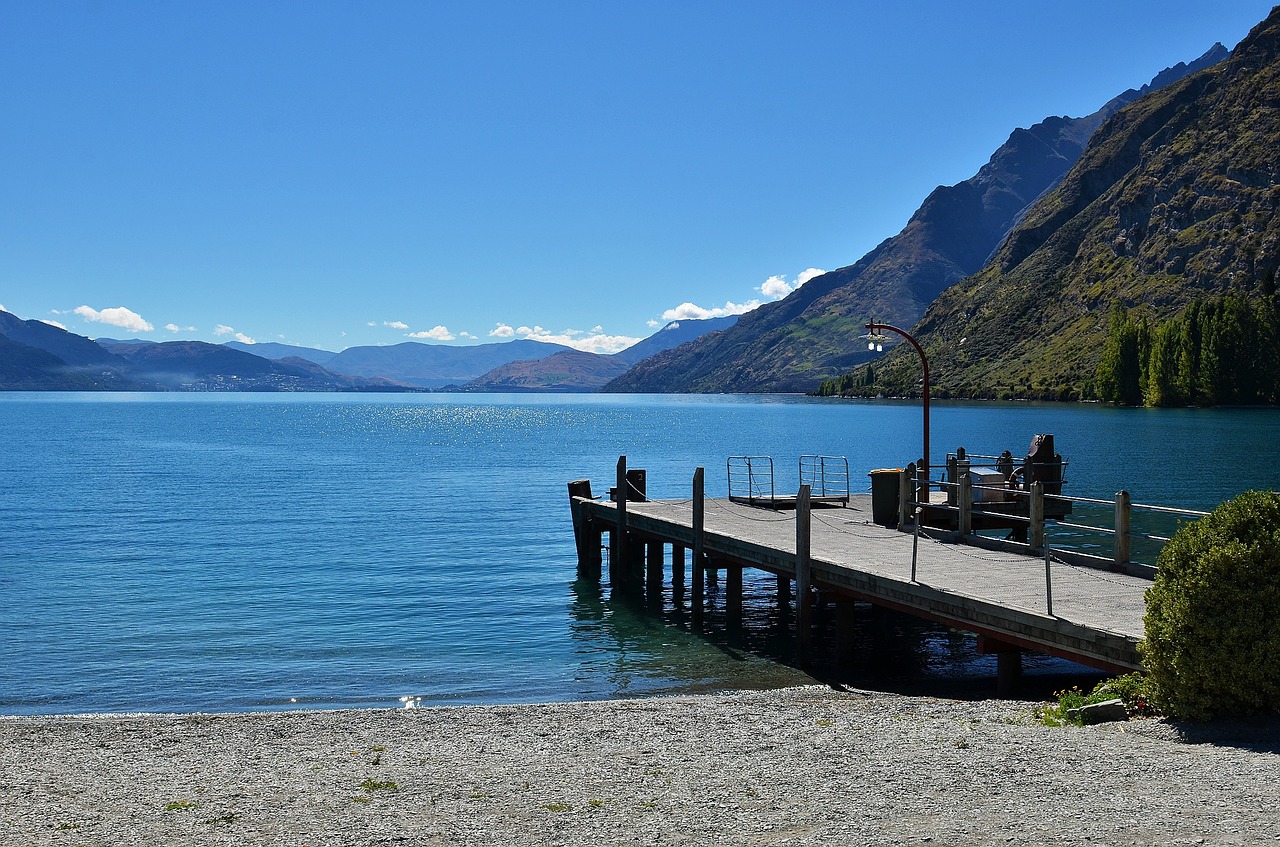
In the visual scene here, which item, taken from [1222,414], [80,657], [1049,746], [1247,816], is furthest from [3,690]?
[1222,414]

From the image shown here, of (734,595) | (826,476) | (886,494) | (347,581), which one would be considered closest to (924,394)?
(886,494)

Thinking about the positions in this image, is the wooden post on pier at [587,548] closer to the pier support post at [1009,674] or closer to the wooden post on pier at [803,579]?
the wooden post on pier at [803,579]

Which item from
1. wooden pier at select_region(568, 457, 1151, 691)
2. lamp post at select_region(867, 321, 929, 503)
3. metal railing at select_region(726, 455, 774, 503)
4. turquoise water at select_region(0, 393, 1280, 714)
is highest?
lamp post at select_region(867, 321, 929, 503)

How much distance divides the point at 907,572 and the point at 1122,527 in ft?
13.2

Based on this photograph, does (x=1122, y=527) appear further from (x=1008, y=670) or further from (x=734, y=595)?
(x=734, y=595)

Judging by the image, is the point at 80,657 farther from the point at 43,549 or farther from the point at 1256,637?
the point at 1256,637

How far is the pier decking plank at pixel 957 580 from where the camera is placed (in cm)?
1577

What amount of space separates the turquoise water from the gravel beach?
17.7 ft

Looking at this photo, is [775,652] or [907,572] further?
[775,652]

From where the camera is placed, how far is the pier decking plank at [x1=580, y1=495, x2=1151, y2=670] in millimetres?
15766

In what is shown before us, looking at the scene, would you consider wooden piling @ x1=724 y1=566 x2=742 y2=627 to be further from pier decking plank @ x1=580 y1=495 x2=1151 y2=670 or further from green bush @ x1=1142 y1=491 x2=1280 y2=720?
green bush @ x1=1142 y1=491 x2=1280 y2=720

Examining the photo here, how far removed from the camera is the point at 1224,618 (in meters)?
12.3

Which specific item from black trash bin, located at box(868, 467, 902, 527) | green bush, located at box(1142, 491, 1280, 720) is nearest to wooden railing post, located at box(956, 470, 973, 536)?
black trash bin, located at box(868, 467, 902, 527)

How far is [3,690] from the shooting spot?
71.2ft
